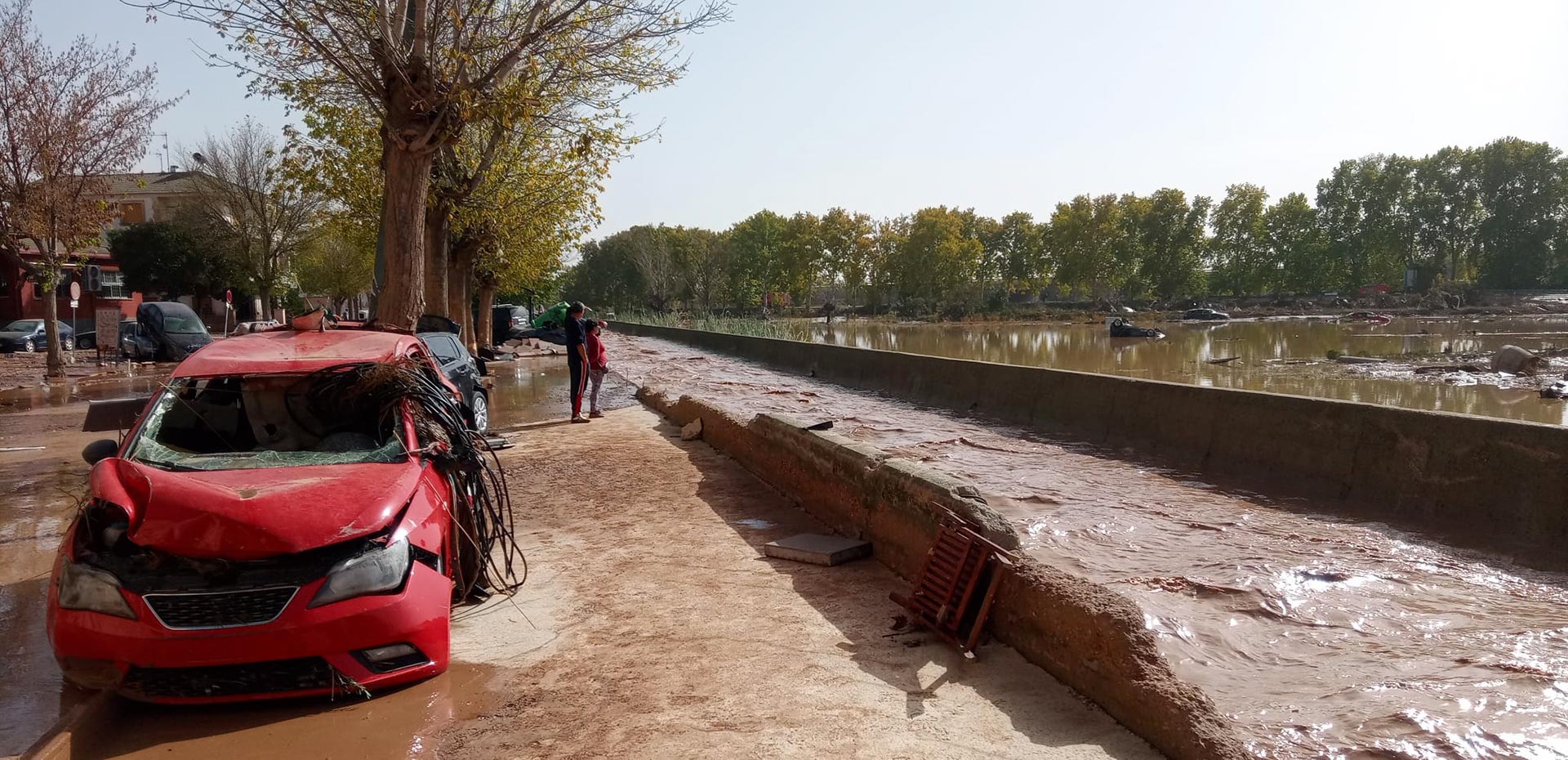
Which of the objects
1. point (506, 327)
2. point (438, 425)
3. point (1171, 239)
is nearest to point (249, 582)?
point (438, 425)

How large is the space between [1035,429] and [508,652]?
33.6ft

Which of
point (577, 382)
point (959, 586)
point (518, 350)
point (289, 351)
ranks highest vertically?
point (289, 351)

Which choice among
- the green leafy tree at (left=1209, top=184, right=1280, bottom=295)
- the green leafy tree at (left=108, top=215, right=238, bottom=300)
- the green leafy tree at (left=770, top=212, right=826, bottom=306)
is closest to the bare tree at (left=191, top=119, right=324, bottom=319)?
the green leafy tree at (left=108, top=215, right=238, bottom=300)

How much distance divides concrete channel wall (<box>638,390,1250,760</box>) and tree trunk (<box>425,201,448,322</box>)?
14.2 meters

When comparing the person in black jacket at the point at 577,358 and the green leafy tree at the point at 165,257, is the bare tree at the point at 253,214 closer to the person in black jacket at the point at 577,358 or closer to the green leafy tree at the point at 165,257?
the green leafy tree at the point at 165,257

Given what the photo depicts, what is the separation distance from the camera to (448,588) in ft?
15.8

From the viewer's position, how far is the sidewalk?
4.02 metres

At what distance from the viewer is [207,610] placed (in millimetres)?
4137

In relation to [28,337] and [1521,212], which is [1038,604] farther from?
[1521,212]

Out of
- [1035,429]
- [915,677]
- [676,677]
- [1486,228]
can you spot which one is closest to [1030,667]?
[915,677]

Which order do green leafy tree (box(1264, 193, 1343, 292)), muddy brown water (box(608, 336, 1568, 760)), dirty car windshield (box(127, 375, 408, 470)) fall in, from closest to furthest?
muddy brown water (box(608, 336, 1568, 760)) → dirty car windshield (box(127, 375, 408, 470)) → green leafy tree (box(1264, 193, 1343, 292))

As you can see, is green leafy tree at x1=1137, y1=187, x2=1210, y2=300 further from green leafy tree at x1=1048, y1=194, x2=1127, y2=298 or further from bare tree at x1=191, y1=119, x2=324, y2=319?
bare tree at x1=191, y1=119, x2=324, y2=319

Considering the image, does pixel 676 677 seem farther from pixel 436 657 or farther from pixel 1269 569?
pixel 1269 569

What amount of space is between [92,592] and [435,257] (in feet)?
56.9
